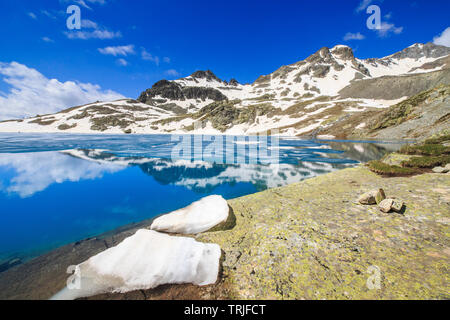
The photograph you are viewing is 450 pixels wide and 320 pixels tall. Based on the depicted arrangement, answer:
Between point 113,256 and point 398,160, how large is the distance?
48.2 feet

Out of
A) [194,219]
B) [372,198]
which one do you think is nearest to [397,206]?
[372,198]

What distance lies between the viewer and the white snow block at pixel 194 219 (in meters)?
5.09

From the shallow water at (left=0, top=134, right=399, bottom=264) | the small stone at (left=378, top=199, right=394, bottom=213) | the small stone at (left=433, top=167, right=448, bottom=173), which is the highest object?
the small stone at (left=433, top=167, right=448, bottom=173)

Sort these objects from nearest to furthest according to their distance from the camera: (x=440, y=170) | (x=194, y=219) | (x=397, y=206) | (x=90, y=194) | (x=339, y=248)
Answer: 1. (x=339, y=248)
2. (x=397, y=206)
3. (x=194, y=219)
4. (x=440, y=170)
5. (x=90, y=194)

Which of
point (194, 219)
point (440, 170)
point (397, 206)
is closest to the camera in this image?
point (397, 206)

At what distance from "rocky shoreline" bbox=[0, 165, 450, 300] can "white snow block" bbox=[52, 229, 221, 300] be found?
0.17 m

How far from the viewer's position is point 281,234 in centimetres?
443

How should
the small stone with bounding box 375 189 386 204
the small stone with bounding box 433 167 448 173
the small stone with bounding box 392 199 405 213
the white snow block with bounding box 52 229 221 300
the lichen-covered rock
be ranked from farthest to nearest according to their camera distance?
the small stone with bounding box 433 167 448 173
the small stone with bounding box 375 189 386 204
the small stone with bounding box 392 199 405 213
the white snow block with bounding box 52 229 221 300
the lichen-covered rock

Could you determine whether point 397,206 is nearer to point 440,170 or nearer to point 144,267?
point 440,170

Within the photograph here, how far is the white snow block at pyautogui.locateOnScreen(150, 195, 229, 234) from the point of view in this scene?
16.7 ft

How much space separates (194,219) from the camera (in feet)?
17.3

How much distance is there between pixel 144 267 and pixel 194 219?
6.38ft

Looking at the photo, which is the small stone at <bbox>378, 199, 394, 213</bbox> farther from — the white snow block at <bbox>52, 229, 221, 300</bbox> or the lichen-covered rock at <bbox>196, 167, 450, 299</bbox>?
the white snow block at <bbox>52, 229, 221, 300</bbox>

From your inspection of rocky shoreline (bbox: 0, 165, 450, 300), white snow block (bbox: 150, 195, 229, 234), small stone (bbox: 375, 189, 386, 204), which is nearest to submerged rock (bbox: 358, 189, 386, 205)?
small stone (bbox: 375, 189, 386, 204)
